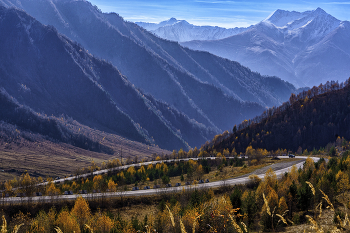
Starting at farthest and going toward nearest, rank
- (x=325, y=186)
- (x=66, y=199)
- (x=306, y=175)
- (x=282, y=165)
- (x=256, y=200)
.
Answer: (x=282, y=165) → (x=66, y=199) → (x=306, y=175) → (x=256, y=200) → (x=325, y=186)

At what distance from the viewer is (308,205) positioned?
76250 millimetres

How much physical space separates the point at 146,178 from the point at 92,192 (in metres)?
36.8

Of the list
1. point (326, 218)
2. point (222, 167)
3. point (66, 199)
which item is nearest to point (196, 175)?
point (222, 167)

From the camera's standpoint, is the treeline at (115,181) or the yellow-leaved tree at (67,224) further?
the treeline at (115,181)

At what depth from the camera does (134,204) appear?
108 meters

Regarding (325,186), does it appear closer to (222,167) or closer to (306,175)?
(306,175)

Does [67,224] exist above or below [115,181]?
below

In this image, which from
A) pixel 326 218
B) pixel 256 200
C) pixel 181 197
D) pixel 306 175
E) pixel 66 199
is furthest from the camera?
pixel 66 199

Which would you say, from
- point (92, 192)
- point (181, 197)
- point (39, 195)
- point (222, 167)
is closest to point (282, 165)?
point (222, 167)

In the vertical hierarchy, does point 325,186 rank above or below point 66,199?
above

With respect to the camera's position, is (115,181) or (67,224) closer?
(67,224)

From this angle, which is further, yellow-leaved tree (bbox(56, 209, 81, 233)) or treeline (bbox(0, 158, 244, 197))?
treeline (bbox(0, 158, 244, 197))

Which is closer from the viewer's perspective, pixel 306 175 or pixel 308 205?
pixel 308 205

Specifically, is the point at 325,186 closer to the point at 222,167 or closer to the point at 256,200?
the point at 256,200
